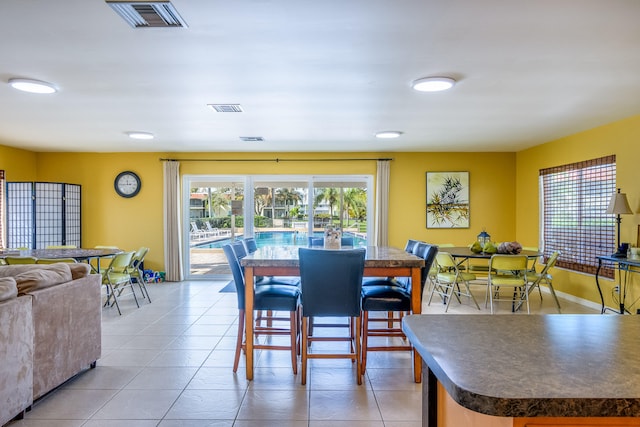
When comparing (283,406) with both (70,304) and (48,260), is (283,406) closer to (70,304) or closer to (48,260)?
(70,304)

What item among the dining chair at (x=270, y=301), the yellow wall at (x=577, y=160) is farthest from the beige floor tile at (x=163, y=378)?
the yellow wall at (x=577, y=160)

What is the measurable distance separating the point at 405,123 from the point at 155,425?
3.92m

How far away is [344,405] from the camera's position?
2.54 m

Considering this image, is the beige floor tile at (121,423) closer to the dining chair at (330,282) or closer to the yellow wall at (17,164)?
the dining chair at (330,282)

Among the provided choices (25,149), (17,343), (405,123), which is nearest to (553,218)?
(405,123)

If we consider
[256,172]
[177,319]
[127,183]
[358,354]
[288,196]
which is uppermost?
[256,172]

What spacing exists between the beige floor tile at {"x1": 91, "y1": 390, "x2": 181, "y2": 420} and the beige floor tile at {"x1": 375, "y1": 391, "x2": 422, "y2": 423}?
1.36 metres

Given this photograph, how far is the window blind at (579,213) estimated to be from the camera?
4871mm

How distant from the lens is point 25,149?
22.0 ft

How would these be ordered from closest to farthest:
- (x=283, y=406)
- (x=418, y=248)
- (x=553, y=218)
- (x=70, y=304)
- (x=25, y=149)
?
1. (x=283, y=406)
2. (x=70, y=304)
3. (x=418, y=248)
4. (x=553, y=218)
5. (x=25, y=149)

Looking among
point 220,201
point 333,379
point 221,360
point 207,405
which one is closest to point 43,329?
point 207,405

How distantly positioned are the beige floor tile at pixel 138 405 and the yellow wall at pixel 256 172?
15.3 ft

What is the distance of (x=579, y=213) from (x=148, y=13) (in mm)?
5588

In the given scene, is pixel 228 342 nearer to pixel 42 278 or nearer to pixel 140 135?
pixel 42 278
